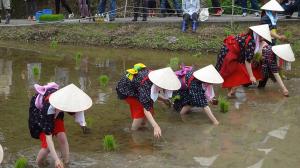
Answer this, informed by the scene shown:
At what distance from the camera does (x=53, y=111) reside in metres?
4.74

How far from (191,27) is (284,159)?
7695 millimetres

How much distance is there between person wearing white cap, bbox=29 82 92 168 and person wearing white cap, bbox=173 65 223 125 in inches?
71.7

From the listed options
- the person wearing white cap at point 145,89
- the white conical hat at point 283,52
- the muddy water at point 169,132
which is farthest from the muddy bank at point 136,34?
Answer: the person wearing white cap at point 145,89

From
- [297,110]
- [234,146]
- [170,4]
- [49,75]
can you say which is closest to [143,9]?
[170,4]

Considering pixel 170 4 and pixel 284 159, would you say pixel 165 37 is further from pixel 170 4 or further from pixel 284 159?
pixel 284 159

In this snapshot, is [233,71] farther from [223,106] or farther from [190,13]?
[190,13]

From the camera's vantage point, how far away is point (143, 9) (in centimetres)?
1384

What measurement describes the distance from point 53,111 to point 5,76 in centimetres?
458

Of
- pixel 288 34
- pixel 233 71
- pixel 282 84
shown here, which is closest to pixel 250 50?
pixel 233 71

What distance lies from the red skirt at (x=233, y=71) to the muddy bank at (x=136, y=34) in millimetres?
3701

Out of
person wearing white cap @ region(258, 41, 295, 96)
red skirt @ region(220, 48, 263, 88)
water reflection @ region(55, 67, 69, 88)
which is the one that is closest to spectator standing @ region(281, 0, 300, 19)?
person wearing white cap @ region(258, 41, 295, 96)

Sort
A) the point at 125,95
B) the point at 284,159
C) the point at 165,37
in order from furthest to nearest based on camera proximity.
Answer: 1. the point at 165,37
2. the point at 125,95
3. the point at 284,159

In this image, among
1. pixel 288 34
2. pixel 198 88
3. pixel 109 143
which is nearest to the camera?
pixel 109 143

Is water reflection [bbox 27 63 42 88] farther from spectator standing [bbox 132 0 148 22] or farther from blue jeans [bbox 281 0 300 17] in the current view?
blue jeans [bbox 281 0 300 17]
